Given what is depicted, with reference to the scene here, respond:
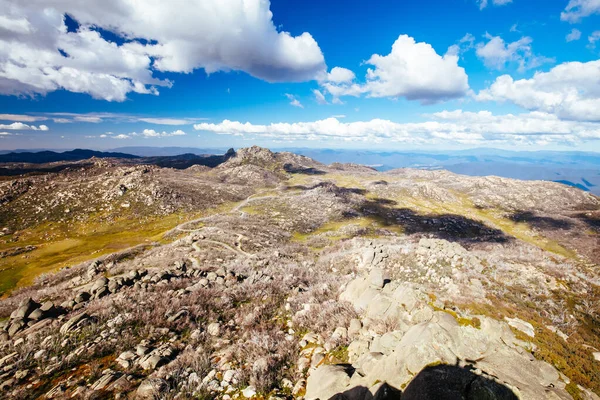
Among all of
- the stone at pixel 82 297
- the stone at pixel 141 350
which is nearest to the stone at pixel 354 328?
the stone at pixel 141 350

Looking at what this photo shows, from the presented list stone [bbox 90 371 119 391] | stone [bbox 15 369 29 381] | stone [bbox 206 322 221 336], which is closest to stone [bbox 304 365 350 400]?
stone [bbox 206 322 221 336]

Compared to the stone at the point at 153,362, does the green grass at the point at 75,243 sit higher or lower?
lower

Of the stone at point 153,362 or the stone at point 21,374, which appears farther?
the stone at point 153,362

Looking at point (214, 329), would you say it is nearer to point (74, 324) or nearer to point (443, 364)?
point (74, 324)

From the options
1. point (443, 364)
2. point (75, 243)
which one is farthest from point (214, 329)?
point (75, 243)

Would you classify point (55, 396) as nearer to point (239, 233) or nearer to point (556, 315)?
point (556, 315)

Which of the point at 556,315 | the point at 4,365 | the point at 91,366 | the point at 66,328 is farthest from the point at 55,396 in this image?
the point at 556,315

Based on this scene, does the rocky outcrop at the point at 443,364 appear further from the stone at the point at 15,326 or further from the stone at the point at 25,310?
the stone at the point at 25,310
